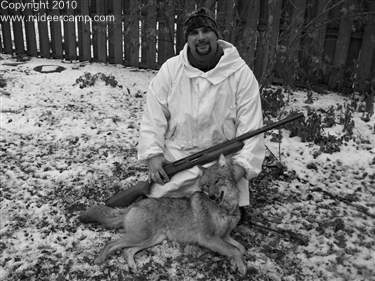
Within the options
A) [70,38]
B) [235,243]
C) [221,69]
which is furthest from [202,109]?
[70,38]

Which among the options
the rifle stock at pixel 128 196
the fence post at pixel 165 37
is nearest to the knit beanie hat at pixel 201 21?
the rifle stock at pixel 128 196

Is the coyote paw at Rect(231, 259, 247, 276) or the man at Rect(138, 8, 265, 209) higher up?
the man at Rect(138, 8, 265, 209)

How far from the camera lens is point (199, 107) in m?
3.60

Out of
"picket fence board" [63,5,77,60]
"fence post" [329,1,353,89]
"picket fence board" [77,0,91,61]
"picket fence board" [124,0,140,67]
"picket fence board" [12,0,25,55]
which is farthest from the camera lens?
"picket fence board" [12,0,25,55]

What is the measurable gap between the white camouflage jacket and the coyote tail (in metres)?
0.61

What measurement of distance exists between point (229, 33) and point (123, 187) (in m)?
3.54

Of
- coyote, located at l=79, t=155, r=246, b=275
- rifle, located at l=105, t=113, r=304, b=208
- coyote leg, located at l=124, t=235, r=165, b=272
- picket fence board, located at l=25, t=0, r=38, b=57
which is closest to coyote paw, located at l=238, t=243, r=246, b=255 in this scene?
coyote, located at l=79, t=155, r=246, b=275

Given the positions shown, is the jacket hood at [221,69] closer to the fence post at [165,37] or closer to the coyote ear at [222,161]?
the coyote ear at [222,161]

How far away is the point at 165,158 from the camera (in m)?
3.83

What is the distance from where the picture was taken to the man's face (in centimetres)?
354

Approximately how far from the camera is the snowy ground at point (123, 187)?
10.5 feet

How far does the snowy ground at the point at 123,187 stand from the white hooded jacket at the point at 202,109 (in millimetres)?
866

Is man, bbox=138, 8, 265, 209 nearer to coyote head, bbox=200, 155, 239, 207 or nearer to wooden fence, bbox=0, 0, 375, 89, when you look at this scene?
coyote head, bbox=200, 155, 239, 207

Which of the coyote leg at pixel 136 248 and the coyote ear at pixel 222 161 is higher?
the coyote ear at pixel 222 161
